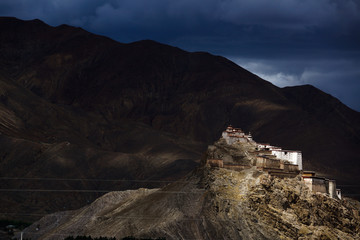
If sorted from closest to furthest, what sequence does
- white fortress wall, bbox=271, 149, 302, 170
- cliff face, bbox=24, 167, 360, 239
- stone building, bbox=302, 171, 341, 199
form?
cliff face, bbox=24, 167, 360, 239 < stone building, bbox=302, 171, 341, 199 < white fortress wall, bbox=271, 149, 302, 170

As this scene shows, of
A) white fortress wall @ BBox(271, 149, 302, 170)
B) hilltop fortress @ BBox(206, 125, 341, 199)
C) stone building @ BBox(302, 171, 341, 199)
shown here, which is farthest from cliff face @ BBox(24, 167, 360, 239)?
white fortress wall @ BBox(271, 149, 302, 170)

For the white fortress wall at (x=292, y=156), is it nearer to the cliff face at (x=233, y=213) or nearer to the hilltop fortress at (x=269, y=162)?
the hilltop fortress at (x=269, y=162)

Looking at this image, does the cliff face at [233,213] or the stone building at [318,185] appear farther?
the stone building at [318,185]

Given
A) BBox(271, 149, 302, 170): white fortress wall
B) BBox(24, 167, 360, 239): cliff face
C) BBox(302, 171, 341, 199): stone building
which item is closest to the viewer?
BBox(24, 167, 360, 239): cliff face

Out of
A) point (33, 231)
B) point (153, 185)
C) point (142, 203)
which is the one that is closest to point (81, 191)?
point (153, 185)

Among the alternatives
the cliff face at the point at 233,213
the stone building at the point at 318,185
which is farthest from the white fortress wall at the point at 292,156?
the cliff face at the point at 233,213

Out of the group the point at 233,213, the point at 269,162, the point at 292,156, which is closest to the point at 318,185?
the point at 269,162

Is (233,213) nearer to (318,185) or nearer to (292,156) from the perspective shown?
(318,185)

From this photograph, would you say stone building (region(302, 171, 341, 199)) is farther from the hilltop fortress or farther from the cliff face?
the cliff face
